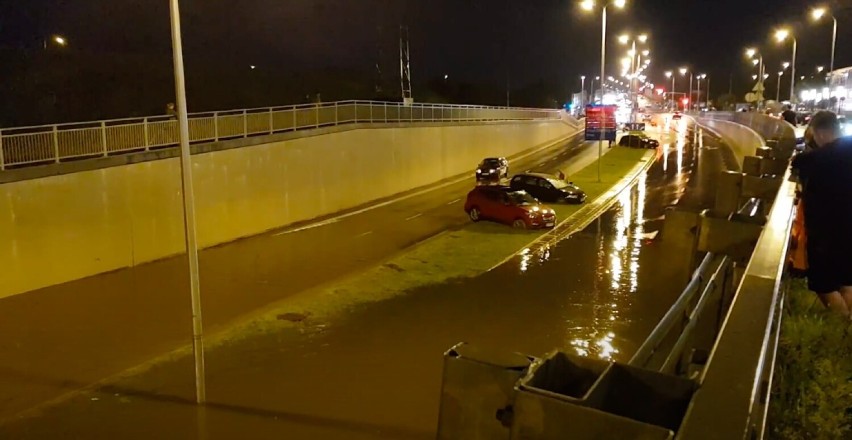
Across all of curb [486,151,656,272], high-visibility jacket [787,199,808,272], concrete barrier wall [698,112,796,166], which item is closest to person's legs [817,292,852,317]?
high-visibility jacket [787,199,808,272]

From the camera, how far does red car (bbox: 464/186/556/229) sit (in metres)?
26.0

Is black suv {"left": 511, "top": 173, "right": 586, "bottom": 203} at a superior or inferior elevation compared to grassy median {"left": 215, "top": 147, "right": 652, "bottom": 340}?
superior

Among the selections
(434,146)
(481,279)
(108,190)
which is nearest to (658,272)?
(481,279)

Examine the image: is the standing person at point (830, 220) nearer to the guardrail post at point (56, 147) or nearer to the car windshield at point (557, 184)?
the guardrail post at point (56, 147)

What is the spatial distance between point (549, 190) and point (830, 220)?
2742 centimetres

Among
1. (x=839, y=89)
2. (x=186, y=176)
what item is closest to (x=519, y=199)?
(x=186, y=176)

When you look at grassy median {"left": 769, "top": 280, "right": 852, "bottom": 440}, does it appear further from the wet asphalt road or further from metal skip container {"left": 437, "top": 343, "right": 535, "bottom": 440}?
the wet asphalt road

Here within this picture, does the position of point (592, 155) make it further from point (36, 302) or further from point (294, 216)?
point (36, 302)

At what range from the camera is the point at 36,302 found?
16.8 m

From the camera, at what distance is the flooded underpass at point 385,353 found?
10086mm

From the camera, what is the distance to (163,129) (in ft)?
72.3

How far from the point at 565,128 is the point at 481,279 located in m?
58.4

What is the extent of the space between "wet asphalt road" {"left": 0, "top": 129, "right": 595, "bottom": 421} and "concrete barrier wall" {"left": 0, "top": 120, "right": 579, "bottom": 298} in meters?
0.61

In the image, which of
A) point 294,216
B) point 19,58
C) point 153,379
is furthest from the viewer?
point 19,58
